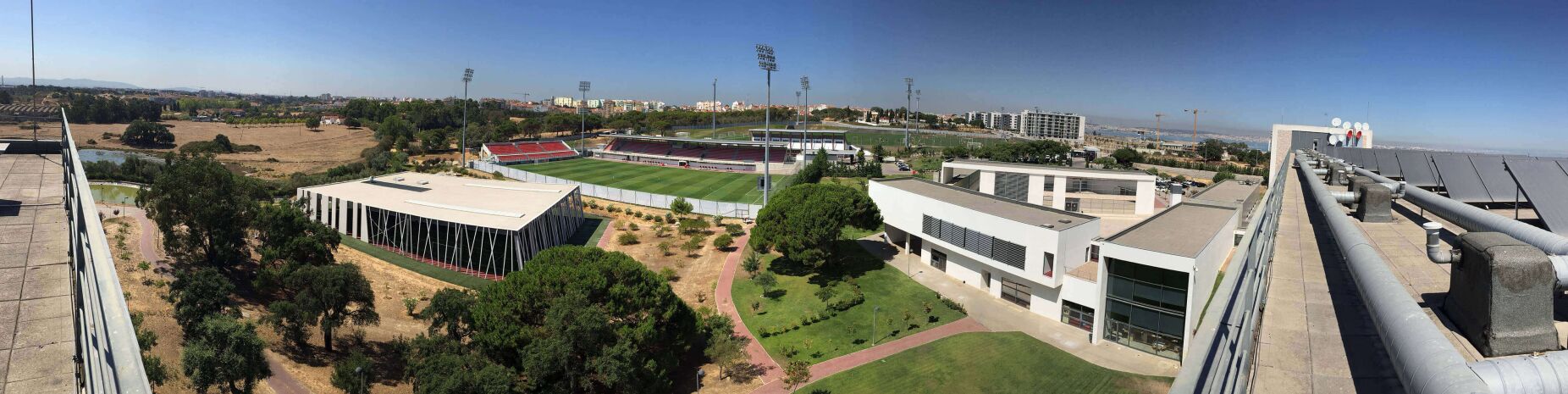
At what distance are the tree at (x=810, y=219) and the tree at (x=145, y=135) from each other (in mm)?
69589

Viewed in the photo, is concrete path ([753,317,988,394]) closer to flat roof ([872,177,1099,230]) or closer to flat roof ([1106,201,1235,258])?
flat roof ([872,177,1099,230])

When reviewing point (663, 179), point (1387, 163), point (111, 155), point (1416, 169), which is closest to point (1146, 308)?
point (1387, 163)

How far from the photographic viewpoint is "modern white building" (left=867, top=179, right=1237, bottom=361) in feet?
58.7

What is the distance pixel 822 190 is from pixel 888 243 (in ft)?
19.7

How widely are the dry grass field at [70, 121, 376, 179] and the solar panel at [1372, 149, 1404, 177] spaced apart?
62994mm

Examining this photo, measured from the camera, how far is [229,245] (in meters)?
21.5

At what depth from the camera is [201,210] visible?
20.3 meters

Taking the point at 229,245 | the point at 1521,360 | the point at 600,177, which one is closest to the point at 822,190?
the point at 229,245

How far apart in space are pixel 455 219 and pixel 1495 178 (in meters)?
27.5

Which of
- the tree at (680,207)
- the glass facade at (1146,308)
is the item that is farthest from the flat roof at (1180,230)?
the tree at (680,207)

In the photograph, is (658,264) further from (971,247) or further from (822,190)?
(971,247)

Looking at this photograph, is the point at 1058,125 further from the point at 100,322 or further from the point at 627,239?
the point at 100,322

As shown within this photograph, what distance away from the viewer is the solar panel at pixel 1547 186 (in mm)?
5938

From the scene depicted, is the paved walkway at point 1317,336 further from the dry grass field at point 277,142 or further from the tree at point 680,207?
the dry grass field at point 277,142
